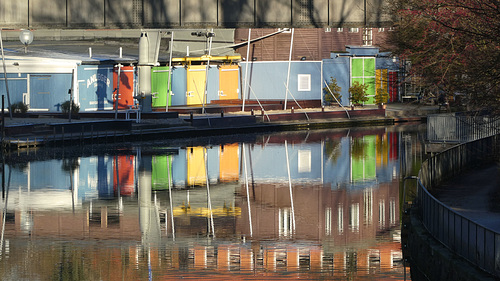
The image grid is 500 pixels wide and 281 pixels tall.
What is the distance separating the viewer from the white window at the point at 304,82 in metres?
69.4

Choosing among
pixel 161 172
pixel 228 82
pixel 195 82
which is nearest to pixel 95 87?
pixel 195 82

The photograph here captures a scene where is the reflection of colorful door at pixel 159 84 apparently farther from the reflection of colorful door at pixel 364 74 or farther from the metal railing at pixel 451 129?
the metal railing at pixel 451 129

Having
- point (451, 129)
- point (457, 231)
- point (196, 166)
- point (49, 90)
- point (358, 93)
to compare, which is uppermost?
point (49, 90)

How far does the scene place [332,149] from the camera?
44625mm

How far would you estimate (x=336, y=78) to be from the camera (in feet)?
232

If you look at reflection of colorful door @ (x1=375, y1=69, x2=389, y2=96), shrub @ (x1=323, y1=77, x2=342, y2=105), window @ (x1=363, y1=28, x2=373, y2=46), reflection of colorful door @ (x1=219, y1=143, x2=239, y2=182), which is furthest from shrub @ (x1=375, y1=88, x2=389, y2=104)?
reflection of colorful door @ (x1=219, y1=143, x2=239, y2=182)

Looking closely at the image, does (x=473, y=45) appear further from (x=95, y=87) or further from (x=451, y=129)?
(x=95, y=87)

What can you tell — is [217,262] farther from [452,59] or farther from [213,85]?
[213,85]

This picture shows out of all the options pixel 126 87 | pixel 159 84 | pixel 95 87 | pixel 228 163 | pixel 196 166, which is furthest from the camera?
pixel 159 84

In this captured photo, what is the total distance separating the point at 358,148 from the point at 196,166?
1085 cm

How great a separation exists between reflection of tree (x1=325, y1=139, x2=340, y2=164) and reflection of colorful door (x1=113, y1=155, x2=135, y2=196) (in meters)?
8.57

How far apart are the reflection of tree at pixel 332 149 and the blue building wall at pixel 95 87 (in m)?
16.9

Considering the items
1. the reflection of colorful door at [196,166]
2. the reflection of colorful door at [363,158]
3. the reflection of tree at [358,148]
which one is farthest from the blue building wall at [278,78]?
the reflection of colorful door at [196,166]

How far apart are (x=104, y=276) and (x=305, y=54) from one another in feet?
205
